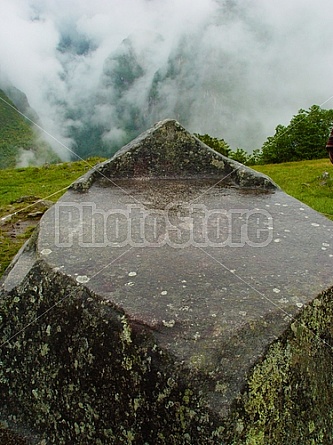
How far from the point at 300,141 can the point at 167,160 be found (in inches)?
2026

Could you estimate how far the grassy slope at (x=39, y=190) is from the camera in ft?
27.9

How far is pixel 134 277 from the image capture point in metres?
3.81

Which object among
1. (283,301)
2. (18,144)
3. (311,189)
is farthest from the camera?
(18,144)

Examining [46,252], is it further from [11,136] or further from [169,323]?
[11,136]

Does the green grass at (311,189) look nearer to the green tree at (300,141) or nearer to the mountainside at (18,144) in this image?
the green tree at (300,141)

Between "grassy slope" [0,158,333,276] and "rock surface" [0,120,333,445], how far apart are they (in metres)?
2.88

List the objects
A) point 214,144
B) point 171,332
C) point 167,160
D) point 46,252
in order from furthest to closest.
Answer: point 214,144
point 167,160
point 46,252
point 171,332

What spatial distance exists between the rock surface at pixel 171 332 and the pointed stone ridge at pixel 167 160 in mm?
2220

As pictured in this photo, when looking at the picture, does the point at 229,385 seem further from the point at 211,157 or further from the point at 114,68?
the point at 114,68

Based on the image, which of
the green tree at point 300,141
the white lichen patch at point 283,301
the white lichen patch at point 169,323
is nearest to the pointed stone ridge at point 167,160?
the white lichen patch at point 283,301

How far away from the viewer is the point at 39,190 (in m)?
17.5

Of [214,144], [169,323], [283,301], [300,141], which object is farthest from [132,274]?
[300,141]

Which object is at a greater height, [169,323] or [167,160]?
[167,160]

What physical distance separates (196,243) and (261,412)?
6.57ft
